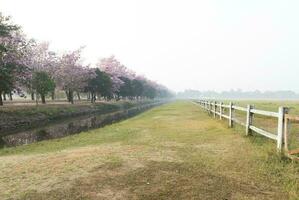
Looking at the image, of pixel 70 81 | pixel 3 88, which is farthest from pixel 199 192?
pixel 70 81

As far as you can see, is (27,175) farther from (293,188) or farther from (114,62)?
(114,62)

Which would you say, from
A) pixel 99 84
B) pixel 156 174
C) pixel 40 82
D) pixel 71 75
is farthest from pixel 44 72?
pixel 156 174

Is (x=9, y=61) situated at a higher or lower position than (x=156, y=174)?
higher

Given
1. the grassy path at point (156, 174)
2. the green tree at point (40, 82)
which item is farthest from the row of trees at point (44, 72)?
the grassy path at point (156, 174)

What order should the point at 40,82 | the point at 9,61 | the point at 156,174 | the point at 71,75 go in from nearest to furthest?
the point at 156,174 → the point at 9,61 → the point at 40,82 → the point at 71,75

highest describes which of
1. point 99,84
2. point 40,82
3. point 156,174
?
point 40,82

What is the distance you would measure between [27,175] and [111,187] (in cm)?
298

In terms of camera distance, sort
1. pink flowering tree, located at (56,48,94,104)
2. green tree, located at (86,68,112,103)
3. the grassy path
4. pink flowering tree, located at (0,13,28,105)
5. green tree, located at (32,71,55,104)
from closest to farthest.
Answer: the grassy path < pink flowering tree, located at (0,13,28,105) < green tree, located at (32,71,55,104) < pink flowering tree, located at (56,48,94,104) < green tree, located at (86,68,112,103)

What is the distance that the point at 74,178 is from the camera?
8641 millimetres

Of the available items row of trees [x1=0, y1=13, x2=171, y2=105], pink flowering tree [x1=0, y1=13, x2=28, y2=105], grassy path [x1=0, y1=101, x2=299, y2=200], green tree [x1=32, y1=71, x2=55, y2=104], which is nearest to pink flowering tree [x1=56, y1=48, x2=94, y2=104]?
row of trees [x1=0, y1=13, x2=171, y2=105]

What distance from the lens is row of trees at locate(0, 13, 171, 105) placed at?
3719 cm

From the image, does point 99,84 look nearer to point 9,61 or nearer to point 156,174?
point 9,61

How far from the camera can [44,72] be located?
Result: 51.3m

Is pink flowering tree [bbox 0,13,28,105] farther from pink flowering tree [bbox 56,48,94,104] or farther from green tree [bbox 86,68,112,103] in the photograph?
green tree [bbox 86,68,112,103]
